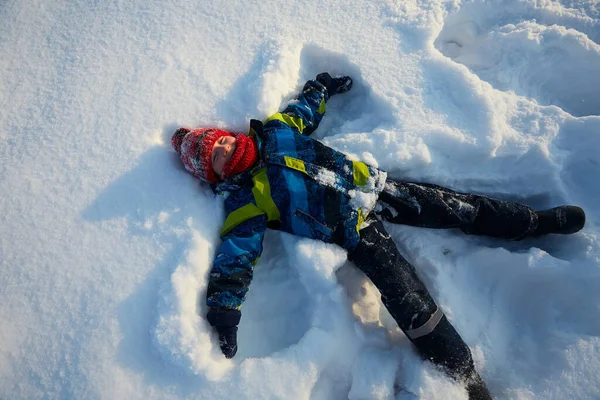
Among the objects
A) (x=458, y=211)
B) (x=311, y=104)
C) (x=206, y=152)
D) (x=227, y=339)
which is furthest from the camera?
(x=311, y=104)

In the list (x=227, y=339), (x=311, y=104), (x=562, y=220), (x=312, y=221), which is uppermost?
(x=311, y=104)

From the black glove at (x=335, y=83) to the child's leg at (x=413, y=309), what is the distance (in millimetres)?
885

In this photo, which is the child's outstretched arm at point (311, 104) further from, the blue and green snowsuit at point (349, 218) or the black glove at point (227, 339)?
the black glove at point (227, 339)

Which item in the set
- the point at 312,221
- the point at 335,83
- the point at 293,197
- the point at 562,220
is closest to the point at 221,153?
the point at 293,197

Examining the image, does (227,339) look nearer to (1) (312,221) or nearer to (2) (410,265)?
(1) (312,221)

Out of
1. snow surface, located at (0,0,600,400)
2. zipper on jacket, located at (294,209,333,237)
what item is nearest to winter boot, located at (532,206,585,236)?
snow surface, located at (0,0,600,400)

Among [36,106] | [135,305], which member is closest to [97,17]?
[36,106]

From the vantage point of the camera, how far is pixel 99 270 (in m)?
1.78

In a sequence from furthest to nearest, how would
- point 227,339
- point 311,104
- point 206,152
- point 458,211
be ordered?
point 311,104
point 458,211
point 206,152
point 227,339

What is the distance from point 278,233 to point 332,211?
1.12 feet

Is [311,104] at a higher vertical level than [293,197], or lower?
higher

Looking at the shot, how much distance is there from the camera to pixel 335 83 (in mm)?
2332

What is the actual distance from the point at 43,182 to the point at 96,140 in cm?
32

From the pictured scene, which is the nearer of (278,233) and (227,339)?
(227,339)
